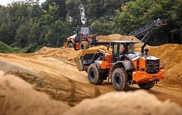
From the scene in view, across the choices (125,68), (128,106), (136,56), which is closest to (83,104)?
(128,106)

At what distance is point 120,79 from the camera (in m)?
12.1

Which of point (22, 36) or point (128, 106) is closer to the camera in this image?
point (128, 106)

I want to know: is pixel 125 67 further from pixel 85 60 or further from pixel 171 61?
pixel 171 61

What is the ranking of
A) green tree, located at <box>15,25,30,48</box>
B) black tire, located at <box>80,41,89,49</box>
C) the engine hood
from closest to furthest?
the engine hood
black tire, located at <box>80,41,89,49</box>
green tree, located at <box>15,25,30,48</box>

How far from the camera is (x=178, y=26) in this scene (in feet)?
101

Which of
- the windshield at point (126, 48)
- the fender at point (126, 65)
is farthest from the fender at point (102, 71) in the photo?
the windshield at point (126, 48)

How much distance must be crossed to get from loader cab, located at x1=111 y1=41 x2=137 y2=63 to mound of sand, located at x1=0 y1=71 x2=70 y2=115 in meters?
6.24

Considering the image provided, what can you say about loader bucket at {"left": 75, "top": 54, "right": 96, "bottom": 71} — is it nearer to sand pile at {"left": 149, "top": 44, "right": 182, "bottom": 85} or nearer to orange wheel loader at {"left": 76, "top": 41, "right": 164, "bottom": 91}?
orange wheel loader at {"left": 76, "top": 41, "right": 164, "bottom": 91}

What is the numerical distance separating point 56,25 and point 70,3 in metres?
6.50

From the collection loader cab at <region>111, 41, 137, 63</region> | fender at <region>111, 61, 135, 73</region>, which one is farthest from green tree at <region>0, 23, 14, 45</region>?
fender at <region>111, 61, 135, 73</region>

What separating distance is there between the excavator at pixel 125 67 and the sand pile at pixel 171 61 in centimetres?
251

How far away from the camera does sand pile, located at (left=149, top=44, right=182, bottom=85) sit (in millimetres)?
15156

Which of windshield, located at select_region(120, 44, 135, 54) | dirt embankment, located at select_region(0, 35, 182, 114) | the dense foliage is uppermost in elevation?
the dense foliage

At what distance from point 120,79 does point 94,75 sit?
203 cm
